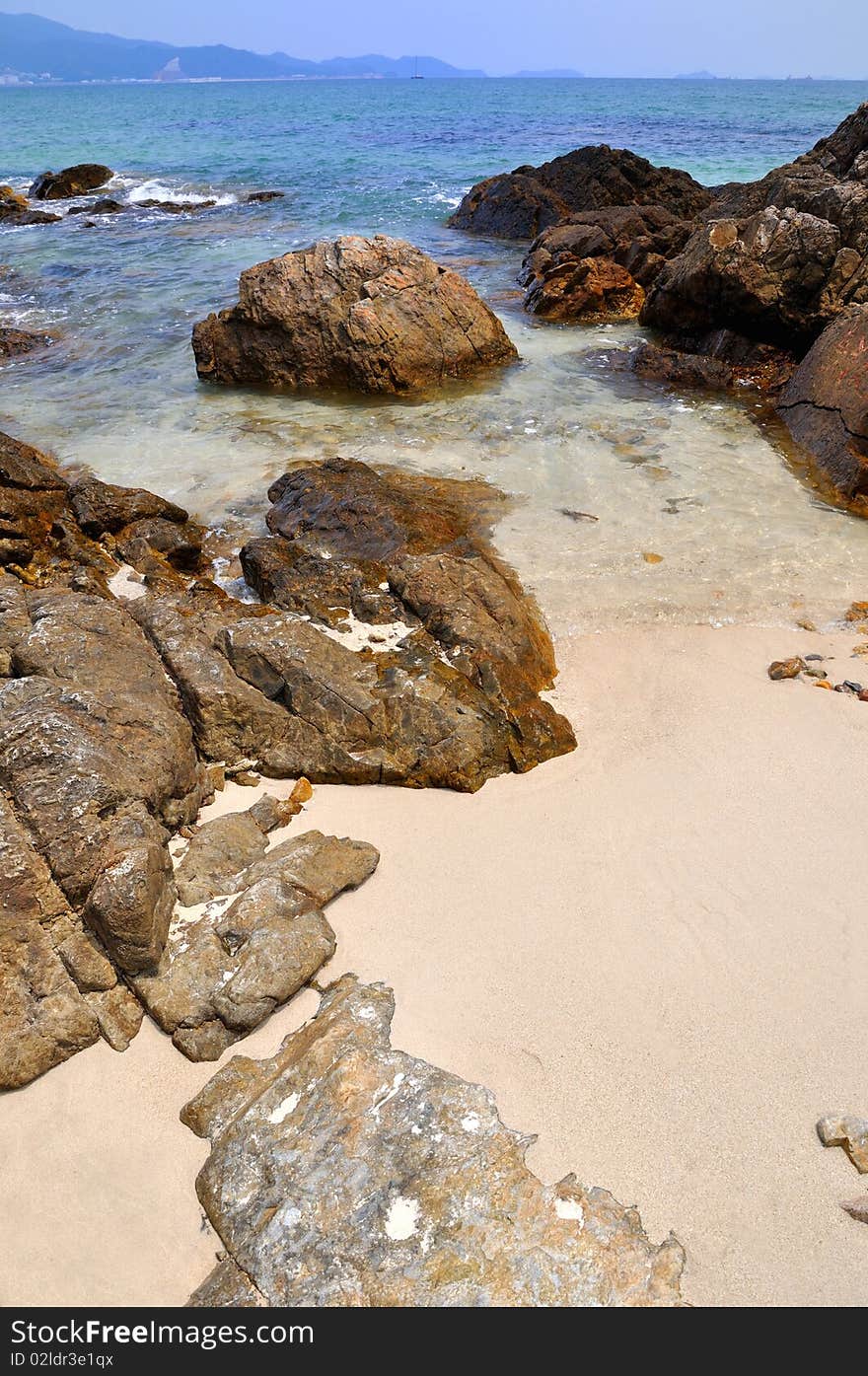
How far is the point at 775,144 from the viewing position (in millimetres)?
41844

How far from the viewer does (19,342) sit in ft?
48.6

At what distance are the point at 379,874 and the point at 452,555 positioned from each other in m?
3.20

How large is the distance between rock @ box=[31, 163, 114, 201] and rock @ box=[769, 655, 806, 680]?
3538 cm

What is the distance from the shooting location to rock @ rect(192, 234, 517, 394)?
39.9ft

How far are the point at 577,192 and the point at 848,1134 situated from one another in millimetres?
24506

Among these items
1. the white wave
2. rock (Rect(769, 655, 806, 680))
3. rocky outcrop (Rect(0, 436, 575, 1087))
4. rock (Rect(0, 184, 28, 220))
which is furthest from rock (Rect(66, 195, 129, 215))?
rock (Rect(769, 655, 806, 680))

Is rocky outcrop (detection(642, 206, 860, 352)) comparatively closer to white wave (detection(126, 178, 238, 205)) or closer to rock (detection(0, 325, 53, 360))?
rock (detection(0, 325, 53, 360))

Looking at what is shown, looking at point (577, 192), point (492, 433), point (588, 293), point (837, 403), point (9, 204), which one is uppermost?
point (577, 192)

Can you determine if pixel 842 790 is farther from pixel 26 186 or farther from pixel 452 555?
pixel 26 186

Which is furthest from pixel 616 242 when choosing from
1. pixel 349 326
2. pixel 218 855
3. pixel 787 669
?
pixel 218 855

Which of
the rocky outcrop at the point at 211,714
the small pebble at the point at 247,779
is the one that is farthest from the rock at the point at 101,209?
the small pebble at the point at 247,779

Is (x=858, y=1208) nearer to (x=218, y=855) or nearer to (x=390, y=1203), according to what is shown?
(x=390, y=1203)

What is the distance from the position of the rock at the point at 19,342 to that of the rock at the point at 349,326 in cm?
378

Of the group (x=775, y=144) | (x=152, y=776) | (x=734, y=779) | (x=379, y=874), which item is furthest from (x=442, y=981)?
(x=775, y=144)
